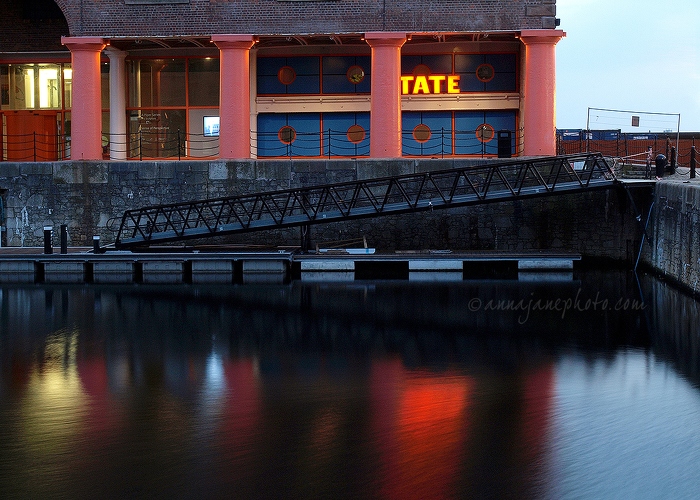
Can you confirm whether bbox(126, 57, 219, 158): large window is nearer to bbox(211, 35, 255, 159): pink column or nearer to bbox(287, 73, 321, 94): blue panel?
bbox(287, 73, 321, 94): blue panel

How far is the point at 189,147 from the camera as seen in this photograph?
117 feet

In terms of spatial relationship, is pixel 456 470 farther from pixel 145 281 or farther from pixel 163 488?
pixel 145 281

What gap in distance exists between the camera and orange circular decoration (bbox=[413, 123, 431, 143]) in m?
34.9

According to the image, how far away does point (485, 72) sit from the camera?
3466 centimetres

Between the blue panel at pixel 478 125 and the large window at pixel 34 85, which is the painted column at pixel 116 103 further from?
the blue panel at pixel 478 125

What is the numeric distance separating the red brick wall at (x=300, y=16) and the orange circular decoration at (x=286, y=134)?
4.47m

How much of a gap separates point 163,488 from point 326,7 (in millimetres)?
22522

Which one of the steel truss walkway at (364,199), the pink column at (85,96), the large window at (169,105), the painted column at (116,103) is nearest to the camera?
the steel truss walkway at (364,199)

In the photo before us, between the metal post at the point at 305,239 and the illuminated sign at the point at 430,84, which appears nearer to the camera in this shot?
the metal post at the point at 305,239

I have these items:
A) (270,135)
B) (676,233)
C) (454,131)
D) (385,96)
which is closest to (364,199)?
(385,96)

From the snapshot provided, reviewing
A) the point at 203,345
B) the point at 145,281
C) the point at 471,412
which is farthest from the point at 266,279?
the point at 471,412

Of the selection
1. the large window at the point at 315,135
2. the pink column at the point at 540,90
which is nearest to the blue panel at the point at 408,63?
the large window at the point at 315,135

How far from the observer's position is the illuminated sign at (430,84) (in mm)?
34844

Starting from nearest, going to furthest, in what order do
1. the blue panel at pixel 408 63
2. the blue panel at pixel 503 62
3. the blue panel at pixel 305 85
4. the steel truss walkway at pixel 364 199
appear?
1. the steel truss walkway at pixel 364 199
2. the blue panel at pixel 503 62
3. the blue panel at pixel 408 63
4. the blue panel at pixel 305 85
